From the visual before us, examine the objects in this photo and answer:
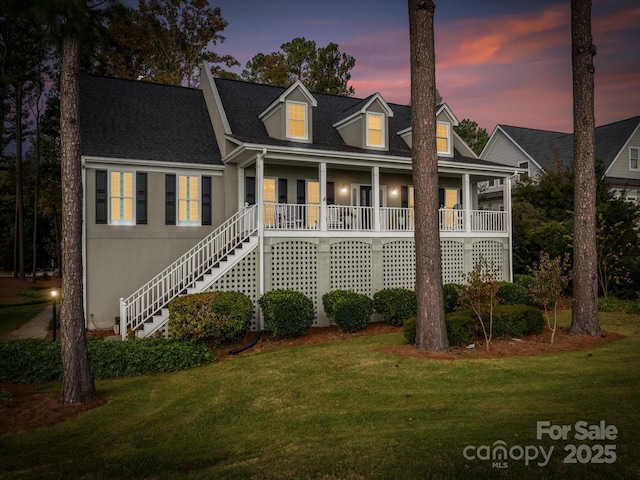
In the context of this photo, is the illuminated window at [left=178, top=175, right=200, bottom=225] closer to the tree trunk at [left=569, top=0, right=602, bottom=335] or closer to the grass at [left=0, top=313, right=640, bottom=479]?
the grass at [left=0, top=313, right=640, bottom=479]

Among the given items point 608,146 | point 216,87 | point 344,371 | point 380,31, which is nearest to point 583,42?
point 380,31

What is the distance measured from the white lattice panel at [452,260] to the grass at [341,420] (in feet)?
25.2

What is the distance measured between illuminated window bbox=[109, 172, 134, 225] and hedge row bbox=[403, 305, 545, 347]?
31.5 feet

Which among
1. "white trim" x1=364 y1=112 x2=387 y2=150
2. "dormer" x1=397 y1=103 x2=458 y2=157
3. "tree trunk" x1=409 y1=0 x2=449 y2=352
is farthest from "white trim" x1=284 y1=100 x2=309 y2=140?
"tree trunk" x1=409 y1=0 x2=449 y2=352

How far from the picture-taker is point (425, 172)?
1005cm

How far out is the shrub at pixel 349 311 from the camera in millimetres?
13242

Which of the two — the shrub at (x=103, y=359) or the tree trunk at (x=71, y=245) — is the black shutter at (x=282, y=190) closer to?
the shrub at (x=103, y=359)

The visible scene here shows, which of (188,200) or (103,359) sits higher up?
(188,200)

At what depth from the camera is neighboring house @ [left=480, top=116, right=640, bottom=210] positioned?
2805 centimetres

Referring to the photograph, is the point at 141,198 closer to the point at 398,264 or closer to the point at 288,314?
the point at 288,314

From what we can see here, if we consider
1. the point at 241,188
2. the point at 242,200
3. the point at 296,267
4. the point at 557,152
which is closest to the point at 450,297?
the point at 296,267

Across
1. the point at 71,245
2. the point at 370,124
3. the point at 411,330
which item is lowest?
the point at 411,330

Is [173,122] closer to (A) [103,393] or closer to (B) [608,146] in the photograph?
(A) [103,393]

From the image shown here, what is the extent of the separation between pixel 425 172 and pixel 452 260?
8157 mm
